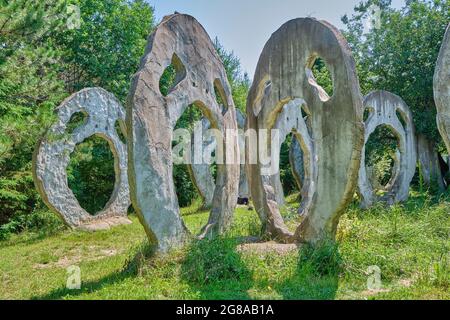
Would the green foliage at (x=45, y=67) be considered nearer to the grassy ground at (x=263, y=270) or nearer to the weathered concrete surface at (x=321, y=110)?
the grassy ground at (x=263, y=270)

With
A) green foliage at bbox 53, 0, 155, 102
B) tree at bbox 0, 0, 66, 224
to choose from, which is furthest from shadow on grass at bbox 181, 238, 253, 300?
green foliage at bbox 53, 0, 155, 102

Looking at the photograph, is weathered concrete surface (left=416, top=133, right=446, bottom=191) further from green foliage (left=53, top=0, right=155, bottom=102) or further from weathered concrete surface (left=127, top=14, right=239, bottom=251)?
green foliage (left=53, top=0, right=155, bottom=102)

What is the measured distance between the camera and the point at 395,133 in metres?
13.3

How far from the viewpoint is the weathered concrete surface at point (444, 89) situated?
22.9 ft

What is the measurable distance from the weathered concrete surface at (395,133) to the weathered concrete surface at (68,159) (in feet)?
21.0

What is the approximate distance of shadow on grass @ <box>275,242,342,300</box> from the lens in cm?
478

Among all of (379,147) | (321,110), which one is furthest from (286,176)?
(321,110)

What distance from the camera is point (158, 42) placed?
255 inches

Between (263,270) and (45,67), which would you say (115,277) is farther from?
(45,67)

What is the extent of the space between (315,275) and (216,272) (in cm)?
123

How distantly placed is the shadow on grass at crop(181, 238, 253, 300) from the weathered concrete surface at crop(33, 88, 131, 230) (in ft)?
13.0

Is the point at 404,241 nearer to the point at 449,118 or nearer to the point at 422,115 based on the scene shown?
the point at 449,118

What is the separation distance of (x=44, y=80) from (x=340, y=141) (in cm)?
481
